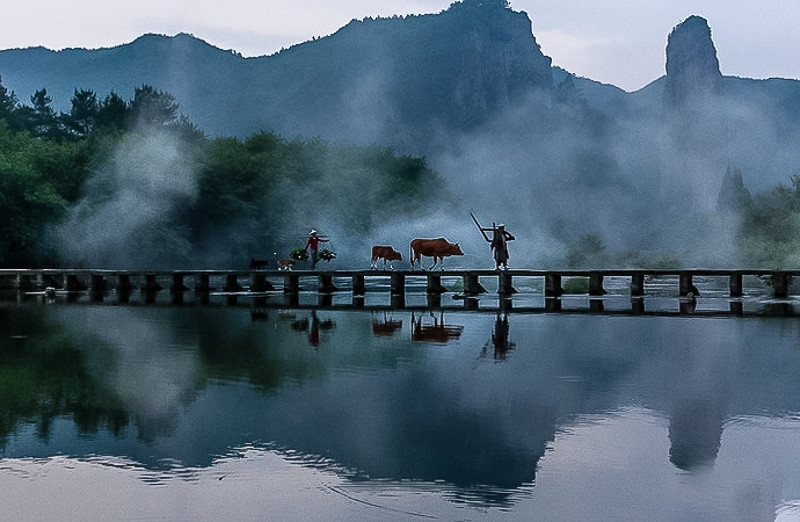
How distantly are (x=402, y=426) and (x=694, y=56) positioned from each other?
18861cm

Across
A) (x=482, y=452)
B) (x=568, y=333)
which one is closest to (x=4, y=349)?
(x=568, y=333)

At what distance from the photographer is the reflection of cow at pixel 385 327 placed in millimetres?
25841

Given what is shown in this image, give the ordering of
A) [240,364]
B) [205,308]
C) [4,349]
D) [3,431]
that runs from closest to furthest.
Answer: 1. [3,431]
2. [240,364]
3. [4,349]
4. [205,308]

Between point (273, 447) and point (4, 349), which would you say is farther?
point (4, 349)

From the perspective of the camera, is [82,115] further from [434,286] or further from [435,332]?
[435,332]

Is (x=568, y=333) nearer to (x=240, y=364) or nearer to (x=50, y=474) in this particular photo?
(x=240, y=364)

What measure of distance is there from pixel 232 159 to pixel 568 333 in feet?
214

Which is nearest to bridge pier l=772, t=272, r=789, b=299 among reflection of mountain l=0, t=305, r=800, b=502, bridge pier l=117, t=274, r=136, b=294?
reflection of mountain l=0, t=305, r=800, b=502

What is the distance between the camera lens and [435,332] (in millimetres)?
26047

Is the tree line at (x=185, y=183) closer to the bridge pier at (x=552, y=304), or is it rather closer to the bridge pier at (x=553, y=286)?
the bridge pier at (x=553, y=286)

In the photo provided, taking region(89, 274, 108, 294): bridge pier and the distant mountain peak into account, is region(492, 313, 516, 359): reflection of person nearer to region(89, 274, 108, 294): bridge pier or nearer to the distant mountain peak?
region(89, 274, 108, 294): bridge pier

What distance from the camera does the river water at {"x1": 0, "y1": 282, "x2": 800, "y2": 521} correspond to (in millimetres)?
9484

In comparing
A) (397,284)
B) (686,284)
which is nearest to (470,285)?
(397,284)

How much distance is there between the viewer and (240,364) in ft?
63.3
